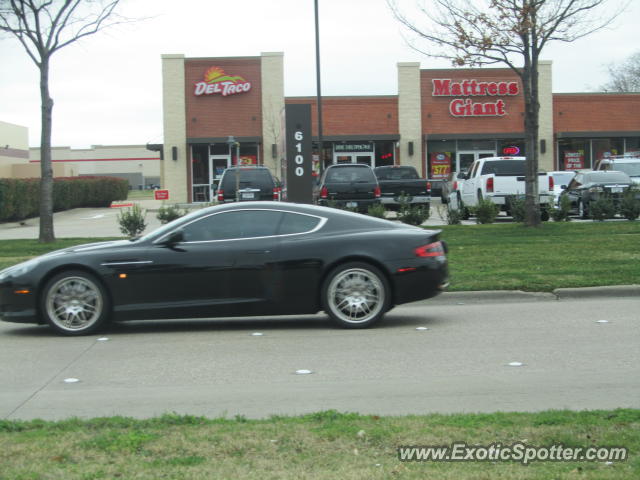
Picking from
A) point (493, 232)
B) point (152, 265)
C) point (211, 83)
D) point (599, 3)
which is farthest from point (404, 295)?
point (211, 83)

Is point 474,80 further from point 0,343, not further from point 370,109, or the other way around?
point 0,343

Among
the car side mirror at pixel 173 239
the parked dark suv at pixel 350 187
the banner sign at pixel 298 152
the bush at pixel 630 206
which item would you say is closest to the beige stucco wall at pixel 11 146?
the parked dark suv at pixel 350 187

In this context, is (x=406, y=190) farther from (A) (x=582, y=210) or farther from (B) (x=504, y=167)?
(A) (x=582, y=210)

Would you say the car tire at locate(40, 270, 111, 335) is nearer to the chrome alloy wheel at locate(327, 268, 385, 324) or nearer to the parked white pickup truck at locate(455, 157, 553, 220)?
the chrome alloy wheel at locate(327, 268, 385, 324)

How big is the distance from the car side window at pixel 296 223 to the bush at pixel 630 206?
14298mm

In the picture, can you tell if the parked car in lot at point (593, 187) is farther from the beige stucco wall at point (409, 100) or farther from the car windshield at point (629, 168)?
the beige stucco wall at point (409, 100)

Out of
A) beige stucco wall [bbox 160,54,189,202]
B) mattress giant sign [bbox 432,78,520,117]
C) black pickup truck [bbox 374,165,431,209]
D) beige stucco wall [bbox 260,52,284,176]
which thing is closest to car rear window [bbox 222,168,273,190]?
black pickup truck [bbox 374,165,431,209]

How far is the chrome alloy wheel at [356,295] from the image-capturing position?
8.87 m

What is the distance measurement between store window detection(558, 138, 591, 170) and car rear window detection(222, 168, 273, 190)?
24453mm

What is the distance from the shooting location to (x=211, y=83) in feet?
136

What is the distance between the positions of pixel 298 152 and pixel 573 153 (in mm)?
27830

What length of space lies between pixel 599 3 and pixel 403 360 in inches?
515

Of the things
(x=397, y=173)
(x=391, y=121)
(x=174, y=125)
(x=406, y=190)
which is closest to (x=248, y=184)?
(x=406, y=190)

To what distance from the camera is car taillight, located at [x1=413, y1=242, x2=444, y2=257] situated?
898 centimetres
